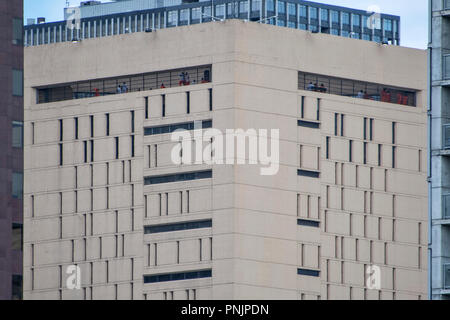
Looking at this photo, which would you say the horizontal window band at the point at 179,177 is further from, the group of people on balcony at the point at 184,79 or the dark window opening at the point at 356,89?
the dark window opening at the point at 356,89

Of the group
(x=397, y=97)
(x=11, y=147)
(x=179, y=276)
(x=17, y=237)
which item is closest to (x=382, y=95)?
(x=397, y=97)

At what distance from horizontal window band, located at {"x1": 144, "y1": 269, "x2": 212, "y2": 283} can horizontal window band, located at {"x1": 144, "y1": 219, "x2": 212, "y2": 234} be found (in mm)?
5027

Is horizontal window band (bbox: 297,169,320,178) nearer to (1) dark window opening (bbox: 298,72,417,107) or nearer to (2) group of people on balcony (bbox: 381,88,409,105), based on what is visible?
(1) dark window opening (bbox: 298,72,417,107)

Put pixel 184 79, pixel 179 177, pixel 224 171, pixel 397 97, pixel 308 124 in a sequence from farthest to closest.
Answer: pixel 397 97, pixel 184 79, pixel 308 124, pixel 179 177, pixel 224 171

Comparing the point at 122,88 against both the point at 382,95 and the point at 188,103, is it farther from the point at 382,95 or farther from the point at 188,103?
the point at 382,95

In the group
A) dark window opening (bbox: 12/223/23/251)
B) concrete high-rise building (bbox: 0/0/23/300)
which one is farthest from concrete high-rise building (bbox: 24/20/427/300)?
dark window opening (bbox: 12/223/23/251)

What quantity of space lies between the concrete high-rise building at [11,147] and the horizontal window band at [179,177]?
73.4m

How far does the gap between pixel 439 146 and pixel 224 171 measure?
356 feet

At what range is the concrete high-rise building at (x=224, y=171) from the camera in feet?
589

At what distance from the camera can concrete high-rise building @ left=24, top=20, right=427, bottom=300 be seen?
589 ft

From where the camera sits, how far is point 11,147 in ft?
348
